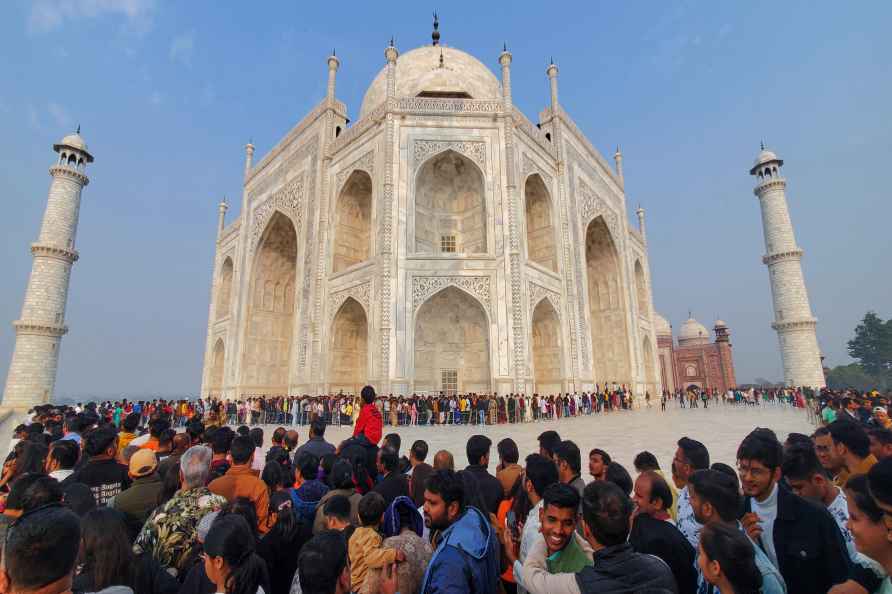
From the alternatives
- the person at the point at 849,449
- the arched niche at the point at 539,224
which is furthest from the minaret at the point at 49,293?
the person at the point at 849,449

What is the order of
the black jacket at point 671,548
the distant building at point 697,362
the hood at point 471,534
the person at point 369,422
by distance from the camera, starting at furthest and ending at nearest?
the distant building at point 697,362, the person at point 369,422, the black jacket at point 671,548, the hood at point 471,534

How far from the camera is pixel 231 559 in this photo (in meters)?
1.70

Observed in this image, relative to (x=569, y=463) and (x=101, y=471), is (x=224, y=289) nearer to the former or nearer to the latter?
(x=101, y=471)

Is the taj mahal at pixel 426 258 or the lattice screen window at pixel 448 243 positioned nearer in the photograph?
the taj mahal at pixel 426 258

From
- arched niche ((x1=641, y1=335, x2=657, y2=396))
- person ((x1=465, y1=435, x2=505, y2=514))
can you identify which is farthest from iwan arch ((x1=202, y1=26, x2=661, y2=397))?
person ((x1=465, y1=435, x2=505, y2=514))

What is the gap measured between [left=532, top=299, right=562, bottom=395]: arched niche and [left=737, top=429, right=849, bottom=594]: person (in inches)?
643

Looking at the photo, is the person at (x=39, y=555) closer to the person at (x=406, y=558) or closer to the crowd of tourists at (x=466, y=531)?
the crowd of tourists at (x=466, y=531)

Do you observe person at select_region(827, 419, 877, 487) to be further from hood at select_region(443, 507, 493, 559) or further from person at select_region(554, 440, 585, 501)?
hood at select_region(443, 507, 493, 559)

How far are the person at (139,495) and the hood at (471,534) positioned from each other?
2.06 m

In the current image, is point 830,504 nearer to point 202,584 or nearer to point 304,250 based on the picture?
point 202,584

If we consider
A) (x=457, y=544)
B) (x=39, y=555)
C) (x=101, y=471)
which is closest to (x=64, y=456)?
(x=101, y=471)

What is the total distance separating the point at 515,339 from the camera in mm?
15945

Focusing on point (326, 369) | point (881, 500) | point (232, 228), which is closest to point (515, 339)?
point (326, 369)

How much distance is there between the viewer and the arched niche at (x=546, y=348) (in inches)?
741
